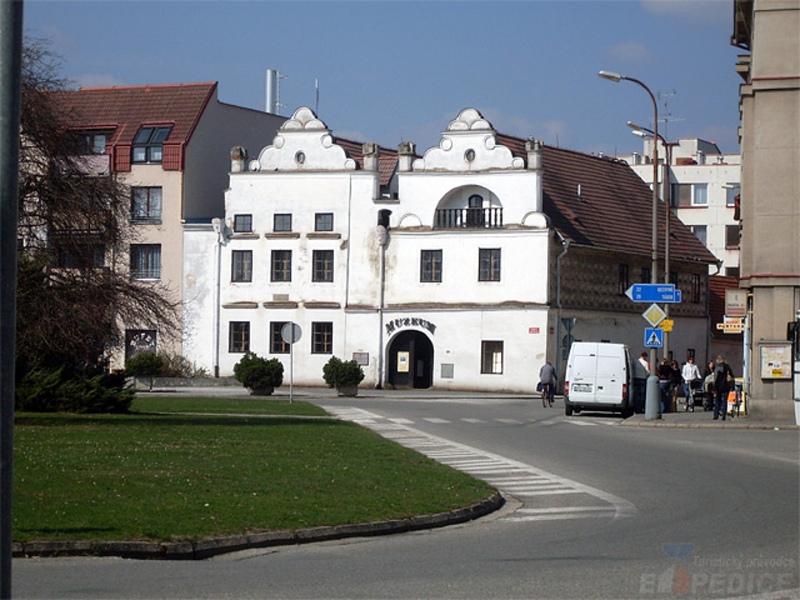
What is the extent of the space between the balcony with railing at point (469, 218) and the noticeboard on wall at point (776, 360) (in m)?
26.0

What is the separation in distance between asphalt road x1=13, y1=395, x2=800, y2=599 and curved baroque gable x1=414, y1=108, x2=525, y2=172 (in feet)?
124

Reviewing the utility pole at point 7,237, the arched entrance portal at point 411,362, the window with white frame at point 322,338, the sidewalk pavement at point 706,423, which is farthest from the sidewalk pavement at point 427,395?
the utility pole at point 7,237

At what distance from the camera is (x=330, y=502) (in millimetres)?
15469

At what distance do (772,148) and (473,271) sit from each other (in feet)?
82.2

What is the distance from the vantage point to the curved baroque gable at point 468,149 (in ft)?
201

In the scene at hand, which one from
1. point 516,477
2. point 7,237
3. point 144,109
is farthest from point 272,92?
point 7,237

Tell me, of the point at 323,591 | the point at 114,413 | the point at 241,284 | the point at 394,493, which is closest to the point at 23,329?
the point at 114,413

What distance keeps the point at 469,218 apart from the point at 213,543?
5017 cm

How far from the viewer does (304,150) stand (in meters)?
63.8

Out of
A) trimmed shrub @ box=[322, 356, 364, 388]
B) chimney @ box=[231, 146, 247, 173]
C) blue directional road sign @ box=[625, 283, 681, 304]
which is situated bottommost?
trimmed shrub @ box=[322, 356, 364, 388]

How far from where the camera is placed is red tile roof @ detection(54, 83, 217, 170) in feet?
217

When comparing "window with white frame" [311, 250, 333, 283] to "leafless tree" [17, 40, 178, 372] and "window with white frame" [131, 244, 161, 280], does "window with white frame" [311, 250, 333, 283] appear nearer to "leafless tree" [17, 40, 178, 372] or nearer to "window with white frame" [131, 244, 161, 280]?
"window with white frame" [131, 244, 161, 280]

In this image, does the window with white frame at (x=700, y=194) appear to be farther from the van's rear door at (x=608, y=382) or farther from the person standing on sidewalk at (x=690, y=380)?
the van's rear door at (x=608, y=382)

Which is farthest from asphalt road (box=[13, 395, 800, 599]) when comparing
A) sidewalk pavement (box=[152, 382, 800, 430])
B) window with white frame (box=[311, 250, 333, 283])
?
window with white frame (box=[311, 250, 333, 283])
